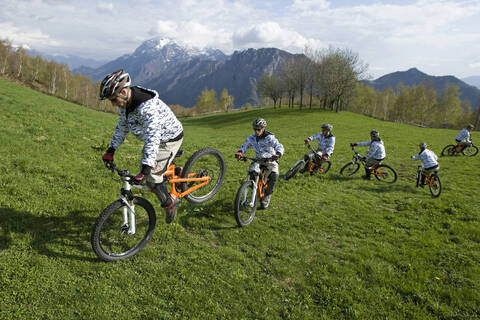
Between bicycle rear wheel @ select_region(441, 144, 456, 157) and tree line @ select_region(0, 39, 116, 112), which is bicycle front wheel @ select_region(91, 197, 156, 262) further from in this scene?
tree line @ select_region(0, 39, 116, 112)

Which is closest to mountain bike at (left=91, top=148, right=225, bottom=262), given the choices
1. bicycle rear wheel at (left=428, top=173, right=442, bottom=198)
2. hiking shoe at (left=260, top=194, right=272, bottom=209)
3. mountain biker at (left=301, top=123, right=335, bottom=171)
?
hiking shoe at (left=260, top=194, right=272, bottom=209)

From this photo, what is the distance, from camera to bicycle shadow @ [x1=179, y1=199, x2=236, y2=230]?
6832 mm

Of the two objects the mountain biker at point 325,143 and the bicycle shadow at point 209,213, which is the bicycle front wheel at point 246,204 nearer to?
the bicycle shadow at point 209,213

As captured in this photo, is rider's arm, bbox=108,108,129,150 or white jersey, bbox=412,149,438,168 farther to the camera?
white jersey, bbox=412,149,438,168

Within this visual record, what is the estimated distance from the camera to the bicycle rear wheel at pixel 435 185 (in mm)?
11305

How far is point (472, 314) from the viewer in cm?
454

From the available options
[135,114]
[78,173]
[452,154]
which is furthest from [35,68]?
[452,154]

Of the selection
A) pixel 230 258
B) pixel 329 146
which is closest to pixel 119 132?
pixel 230 258

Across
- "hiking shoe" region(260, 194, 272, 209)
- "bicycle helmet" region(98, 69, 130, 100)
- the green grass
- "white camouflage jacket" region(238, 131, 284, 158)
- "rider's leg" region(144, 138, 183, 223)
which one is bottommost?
the green grass

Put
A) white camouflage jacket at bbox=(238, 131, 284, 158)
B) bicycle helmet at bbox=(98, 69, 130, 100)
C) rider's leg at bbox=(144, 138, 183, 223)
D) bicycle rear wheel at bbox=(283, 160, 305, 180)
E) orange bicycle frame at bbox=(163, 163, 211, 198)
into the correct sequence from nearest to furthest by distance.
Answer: bicycle helmet at bbox=(98, 69, 130, 100)
rider's leg at bbox=(144, 138, 183, 223)
orange bicycle frame at bbox=(163, 163, 211, 198)
white camouflage jacket at bbox=(238, 131, 284, 158)
bicycle rear wheel at bbox=(283, 160, 305, 180)

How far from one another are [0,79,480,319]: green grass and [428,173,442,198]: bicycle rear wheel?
129 cm

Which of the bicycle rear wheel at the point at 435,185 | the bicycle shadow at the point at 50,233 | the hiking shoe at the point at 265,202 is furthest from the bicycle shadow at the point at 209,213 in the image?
the bicycle rear wheel at the point at 435,185

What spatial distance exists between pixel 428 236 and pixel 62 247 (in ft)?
32.5

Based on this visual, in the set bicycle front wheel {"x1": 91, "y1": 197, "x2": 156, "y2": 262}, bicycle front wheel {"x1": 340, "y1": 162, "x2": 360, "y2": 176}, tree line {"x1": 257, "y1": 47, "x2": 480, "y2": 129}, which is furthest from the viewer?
tree line {"x1": 257, "y1": 47, "x2": 480, "y2": 129}
